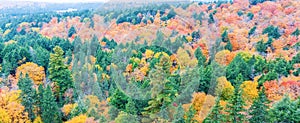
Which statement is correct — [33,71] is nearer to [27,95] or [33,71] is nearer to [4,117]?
[27,95]

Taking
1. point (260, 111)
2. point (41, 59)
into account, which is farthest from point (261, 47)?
point (41, 59)

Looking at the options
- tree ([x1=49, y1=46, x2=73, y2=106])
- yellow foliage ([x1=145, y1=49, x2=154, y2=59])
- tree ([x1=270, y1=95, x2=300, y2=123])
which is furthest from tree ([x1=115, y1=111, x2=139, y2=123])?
tree ([x1=49, y1=46, x2=73, y2=106])

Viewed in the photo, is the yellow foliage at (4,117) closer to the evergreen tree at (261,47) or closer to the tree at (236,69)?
the tree at (236,69)

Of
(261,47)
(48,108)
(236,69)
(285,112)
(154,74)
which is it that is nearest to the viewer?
(154,74)

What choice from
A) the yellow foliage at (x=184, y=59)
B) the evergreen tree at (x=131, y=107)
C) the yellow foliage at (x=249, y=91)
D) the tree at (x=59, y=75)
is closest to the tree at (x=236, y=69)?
the yellow foliage at (x=249, y=91)

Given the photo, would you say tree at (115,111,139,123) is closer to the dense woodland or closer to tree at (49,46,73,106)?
the dense woodland

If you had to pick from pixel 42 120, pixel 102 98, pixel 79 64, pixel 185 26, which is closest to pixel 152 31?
pixel 185 26
